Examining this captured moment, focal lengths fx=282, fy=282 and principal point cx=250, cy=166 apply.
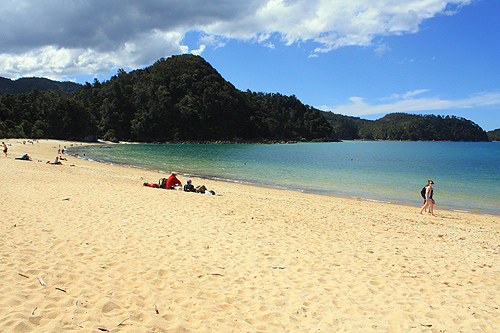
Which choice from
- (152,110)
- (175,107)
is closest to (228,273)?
→ (152,110)

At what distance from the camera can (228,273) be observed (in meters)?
5.01

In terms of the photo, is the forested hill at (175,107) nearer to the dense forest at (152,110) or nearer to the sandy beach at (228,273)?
the dense forest at (152,110)

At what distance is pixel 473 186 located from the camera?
2231cm

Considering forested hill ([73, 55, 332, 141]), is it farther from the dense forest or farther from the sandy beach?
the sandy beach

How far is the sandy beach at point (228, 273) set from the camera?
3.57 meters

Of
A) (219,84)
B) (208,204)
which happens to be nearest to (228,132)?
(219,84)

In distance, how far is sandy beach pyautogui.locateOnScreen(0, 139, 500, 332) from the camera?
3570 mm

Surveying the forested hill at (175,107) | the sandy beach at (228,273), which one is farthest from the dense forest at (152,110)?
the sandy beach at (228,273)

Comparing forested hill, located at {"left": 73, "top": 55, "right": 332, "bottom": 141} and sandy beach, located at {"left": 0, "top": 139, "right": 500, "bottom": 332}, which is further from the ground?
forested hill, located at {"left": 73, "top": 55, "right": 332, "bottom": 141}

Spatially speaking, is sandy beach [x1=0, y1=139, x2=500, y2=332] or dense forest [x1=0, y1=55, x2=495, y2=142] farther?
dense forest [x1=0, y1=55, x2=495, y2=142]

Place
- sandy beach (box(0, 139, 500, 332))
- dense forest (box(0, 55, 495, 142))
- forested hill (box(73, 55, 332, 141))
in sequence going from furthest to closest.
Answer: forested hill (box(73, 55, 332, 141))
dense forest (box(0, 55, 495, 142))
sandy beach (box(0, 139, 500, 332))

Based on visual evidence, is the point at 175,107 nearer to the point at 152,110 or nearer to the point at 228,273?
the point at 152,110

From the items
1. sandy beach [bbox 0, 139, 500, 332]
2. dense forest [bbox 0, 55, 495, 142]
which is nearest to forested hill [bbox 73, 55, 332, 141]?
dense forest [bbox 0, 55, 495, 142]

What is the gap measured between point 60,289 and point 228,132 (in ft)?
421
